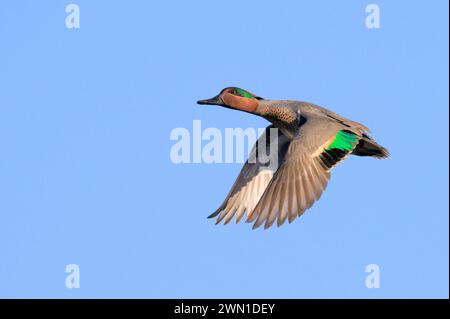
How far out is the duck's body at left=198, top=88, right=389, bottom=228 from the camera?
13.6 m

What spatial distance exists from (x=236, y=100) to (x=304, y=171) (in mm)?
2709

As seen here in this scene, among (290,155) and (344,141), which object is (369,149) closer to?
(344,141)

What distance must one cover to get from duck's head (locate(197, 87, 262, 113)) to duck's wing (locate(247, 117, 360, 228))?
5.50 feet

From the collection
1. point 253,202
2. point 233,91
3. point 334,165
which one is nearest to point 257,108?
point 233,91

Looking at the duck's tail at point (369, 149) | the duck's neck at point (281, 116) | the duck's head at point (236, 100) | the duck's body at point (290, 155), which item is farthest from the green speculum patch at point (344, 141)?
the duck's head at point (236, 100)

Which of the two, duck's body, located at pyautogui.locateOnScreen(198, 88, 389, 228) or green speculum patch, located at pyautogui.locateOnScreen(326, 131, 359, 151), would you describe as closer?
duck's body, located at pyautogui.locateOnScreen(198, 88, 389, 228)

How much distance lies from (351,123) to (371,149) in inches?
24.3

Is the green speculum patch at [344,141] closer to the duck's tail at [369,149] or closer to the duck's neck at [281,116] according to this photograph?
the duck's tail at [369,149]

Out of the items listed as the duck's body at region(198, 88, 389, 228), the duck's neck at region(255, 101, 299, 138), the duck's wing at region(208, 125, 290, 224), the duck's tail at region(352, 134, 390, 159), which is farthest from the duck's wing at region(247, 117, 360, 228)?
the duck's wing at region(208, 125, 290, 224)

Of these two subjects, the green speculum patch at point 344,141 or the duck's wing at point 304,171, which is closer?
the duck's wing at point 304,171

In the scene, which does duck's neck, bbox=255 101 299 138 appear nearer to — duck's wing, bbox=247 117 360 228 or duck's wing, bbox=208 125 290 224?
duck's wing, bbox=208 125 290 224

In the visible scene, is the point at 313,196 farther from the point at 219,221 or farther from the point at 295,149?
the point at 219,221

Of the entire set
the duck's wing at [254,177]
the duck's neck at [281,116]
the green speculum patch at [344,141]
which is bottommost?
the duck's wing at [254,177]

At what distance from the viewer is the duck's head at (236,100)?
53.1 ft
